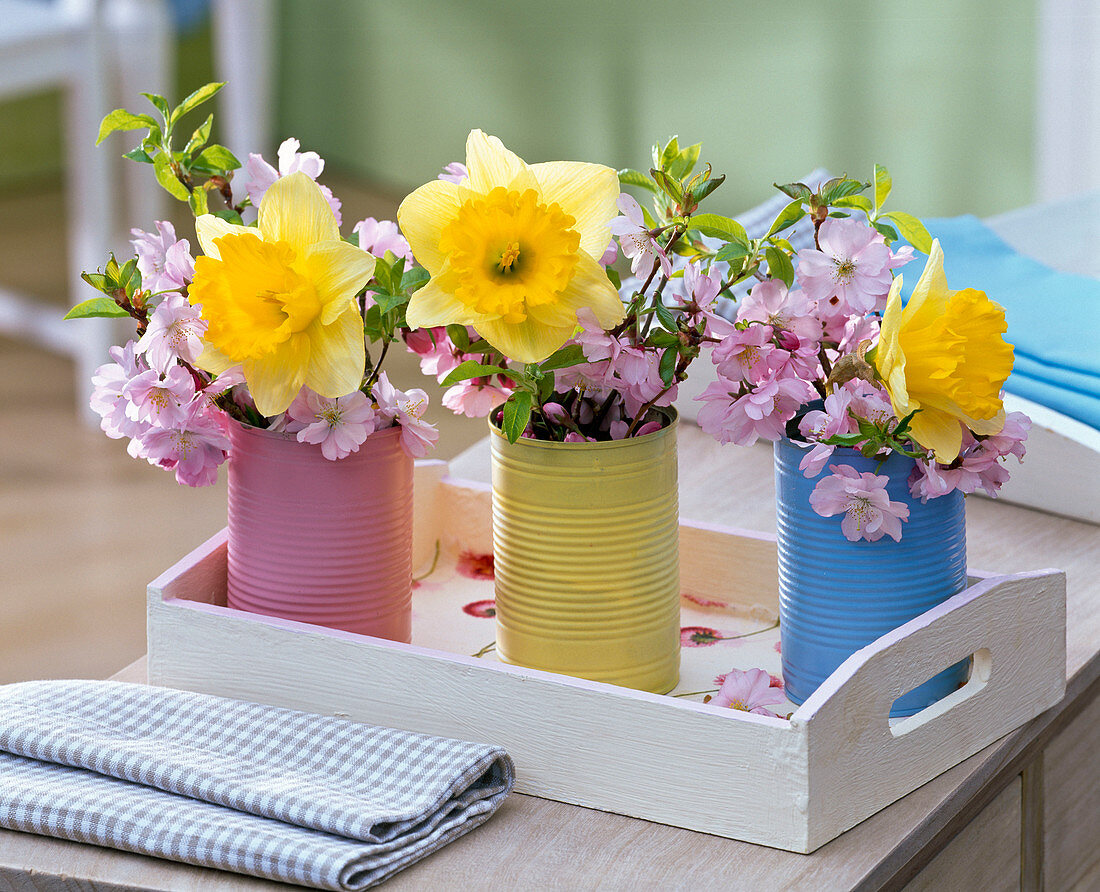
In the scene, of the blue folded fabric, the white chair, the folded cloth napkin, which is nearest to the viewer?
the folded cloth napkin

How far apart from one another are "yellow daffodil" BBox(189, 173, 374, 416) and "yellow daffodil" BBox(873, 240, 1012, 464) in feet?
0.85

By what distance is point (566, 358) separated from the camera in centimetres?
78

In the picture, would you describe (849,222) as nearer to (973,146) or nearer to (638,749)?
(638,749)

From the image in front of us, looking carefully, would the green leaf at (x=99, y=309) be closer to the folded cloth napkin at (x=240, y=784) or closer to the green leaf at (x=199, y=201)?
the green leaf at (x=199, y=201)

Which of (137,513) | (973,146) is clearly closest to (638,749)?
(137,513)

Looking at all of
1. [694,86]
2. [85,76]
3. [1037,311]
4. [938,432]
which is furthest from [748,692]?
[694,86]

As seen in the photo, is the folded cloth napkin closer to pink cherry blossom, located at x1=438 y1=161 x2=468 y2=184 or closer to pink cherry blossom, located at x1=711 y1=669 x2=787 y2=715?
pink cherry blossom, located at x1=711 y1=669 x2=787 y2=715

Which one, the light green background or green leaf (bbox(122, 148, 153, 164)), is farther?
the light green background

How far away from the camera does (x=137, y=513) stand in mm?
2652

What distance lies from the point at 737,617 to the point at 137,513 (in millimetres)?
1859

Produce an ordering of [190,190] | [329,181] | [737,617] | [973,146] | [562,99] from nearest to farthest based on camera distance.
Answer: [190,190], [737,617], [973,146], [562,99], [329,181]

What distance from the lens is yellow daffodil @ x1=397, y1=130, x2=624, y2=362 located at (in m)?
0.73

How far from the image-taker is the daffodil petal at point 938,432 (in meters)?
0.75

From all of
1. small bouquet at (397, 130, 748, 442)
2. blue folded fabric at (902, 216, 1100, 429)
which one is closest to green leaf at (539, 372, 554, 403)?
small bouquet at (397, 130, 748, 442)
